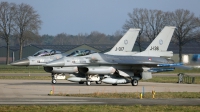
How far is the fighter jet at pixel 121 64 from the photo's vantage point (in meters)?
34.5

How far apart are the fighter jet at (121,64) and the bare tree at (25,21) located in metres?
59.7

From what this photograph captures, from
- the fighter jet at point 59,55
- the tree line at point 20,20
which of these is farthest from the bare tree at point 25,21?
the fighter jet at point 59,55

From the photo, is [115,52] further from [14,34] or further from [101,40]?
[101,40]

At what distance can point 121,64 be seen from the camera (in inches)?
1389

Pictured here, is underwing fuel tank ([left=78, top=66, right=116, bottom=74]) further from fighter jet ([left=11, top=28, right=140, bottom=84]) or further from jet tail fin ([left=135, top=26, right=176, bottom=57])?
jet tail fin ([left=135, top=26, right=176, bottom=57])

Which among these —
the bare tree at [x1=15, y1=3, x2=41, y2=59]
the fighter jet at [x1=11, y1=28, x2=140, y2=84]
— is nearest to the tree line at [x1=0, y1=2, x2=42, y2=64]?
the bare tree at [x1=15, y1=3, x2=41, y2=59]

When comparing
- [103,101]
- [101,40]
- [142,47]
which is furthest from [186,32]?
[101,40]

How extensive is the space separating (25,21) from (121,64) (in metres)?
63.9

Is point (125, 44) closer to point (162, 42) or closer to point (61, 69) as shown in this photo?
point (162, 42)

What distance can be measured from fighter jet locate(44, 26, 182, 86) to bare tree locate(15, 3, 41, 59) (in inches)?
2349

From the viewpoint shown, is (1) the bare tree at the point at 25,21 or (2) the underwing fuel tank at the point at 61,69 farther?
(1) the bare tree at the point at 25,21

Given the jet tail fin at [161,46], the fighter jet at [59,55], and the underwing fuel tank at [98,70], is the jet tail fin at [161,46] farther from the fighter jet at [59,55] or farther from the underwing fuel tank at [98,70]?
the underwing fuel tank at [98,70]

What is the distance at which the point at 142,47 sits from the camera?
319 ft

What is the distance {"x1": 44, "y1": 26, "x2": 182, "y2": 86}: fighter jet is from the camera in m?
34.5
